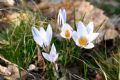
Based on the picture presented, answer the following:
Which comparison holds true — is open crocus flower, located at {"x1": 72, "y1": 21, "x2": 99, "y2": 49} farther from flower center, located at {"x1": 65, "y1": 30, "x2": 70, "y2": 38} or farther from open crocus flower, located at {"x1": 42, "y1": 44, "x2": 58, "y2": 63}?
open crocus flower, located at {"x1": 42, "y1": 44, "x2": 58, "y2": 63}

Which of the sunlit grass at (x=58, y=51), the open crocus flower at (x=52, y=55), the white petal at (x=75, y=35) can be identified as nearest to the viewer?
the open crocus flower at (x=52, y=55)

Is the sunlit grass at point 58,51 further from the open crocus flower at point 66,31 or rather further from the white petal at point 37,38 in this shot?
the white petal at point 37,38

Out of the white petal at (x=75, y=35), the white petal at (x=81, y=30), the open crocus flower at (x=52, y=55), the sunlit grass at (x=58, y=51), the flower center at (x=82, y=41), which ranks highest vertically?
the white petal at (x=81, y=30)

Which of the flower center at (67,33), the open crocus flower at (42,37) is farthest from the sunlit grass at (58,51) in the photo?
the open crocus flower at (42,37)

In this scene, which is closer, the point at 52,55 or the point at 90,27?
the point at 52,55

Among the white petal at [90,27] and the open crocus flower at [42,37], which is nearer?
the open crocus flower at [42,37]

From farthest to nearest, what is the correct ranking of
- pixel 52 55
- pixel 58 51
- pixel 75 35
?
pixel 58 51
pixel 75 35
pixel 52 55

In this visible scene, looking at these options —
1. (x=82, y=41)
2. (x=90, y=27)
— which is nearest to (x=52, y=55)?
(x=82, y=41)

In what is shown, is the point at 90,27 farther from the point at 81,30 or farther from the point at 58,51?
the point at 58,51

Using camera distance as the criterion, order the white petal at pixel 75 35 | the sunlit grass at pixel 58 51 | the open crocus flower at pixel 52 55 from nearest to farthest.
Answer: the open crocus flower at pixel 52 55 < the white petal at pixel 75 35 < the sunlit grass at pixel 58 51

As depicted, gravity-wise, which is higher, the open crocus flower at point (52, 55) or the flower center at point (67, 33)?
the flower center at point (67, 33)

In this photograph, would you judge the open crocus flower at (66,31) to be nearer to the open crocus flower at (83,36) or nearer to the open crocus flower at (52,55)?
the open crocus flower at (83,36)

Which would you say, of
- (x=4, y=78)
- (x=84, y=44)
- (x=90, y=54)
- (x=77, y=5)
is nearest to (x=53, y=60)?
(x=84, y=44)
